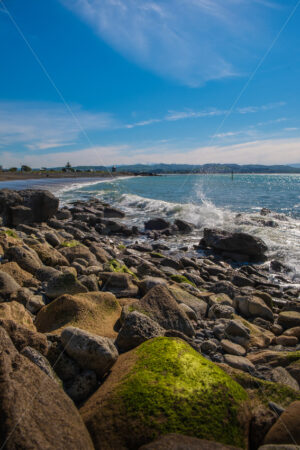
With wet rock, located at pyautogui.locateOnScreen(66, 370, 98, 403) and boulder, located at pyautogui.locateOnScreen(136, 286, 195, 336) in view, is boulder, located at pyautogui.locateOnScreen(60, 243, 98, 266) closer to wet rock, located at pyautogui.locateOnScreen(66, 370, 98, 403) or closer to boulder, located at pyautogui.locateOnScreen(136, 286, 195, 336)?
boulder, located at pyautogui.locateOnScreen(136, 286, 195, 336)

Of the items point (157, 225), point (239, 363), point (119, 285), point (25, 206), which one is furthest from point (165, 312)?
point (157, 225)

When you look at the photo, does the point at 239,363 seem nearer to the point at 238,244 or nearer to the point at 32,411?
the point at 32,411

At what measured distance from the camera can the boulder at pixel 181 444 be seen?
1.93 m

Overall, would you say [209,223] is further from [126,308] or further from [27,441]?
[27,441]

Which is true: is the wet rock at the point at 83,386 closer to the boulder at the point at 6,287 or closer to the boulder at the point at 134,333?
the boulder at the point at 134,333

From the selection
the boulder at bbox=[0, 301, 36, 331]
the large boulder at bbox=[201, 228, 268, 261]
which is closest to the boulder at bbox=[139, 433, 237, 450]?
the boulder at bbox=[0, 301, 36, 331]

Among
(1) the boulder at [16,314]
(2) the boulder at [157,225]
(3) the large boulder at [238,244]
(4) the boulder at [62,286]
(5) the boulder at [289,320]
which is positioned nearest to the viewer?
(1) the boulder at [16,314]

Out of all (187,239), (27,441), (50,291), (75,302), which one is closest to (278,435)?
(27,441)

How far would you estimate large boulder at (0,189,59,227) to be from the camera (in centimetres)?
1384

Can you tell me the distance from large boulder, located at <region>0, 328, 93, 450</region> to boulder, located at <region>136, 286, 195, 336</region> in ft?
6.84

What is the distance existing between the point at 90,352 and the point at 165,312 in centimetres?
177

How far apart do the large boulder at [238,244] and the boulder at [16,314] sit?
11444mm

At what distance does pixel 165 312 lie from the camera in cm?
438

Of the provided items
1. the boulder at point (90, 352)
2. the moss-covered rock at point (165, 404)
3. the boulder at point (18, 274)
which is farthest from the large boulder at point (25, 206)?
the moss-covered rock at point (165, 404)
